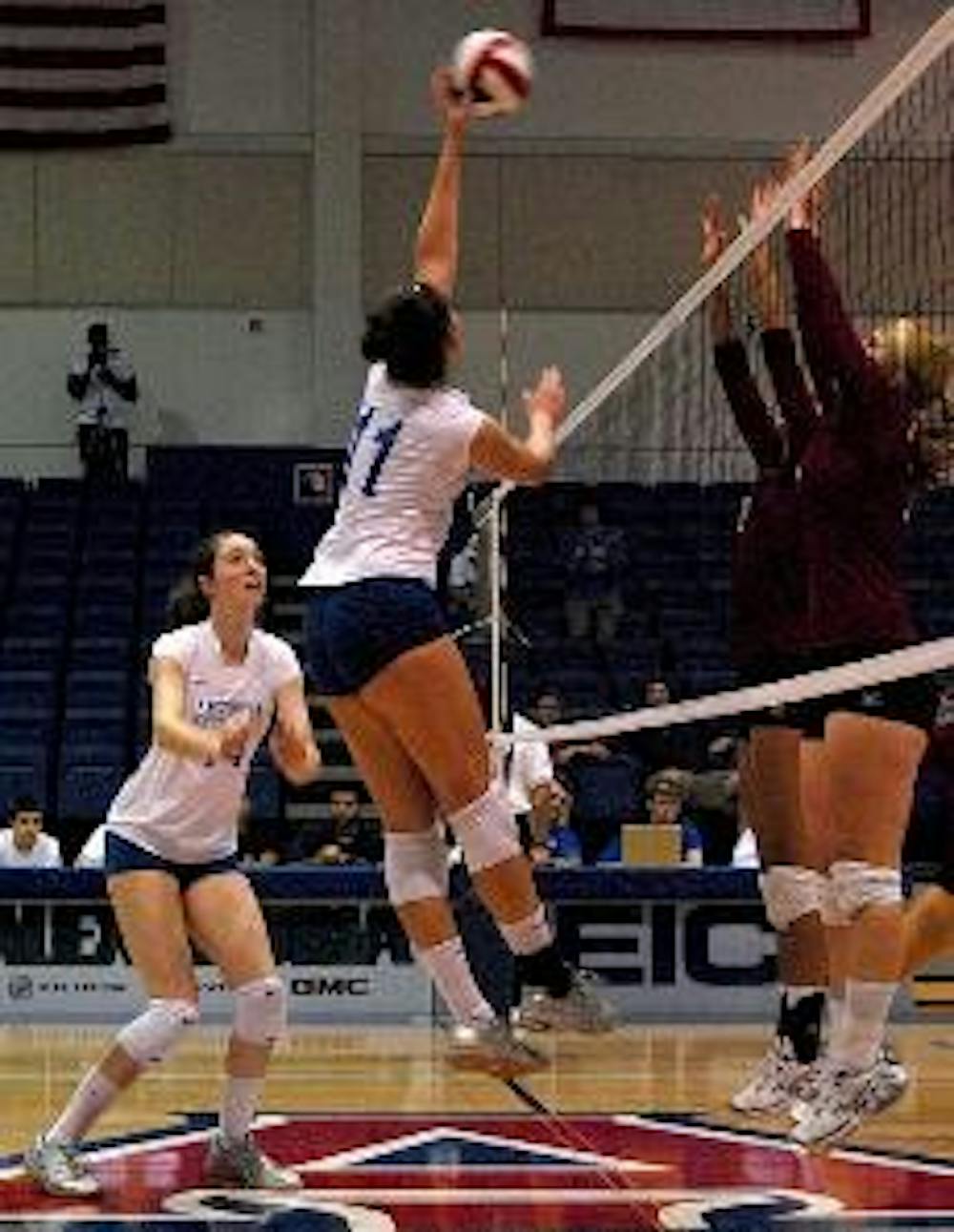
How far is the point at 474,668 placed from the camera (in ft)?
48.0

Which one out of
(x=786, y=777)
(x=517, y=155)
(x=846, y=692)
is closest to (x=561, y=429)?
(x=786, y=777)

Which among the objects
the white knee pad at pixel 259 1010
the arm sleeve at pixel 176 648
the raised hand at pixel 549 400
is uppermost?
the raised hand at pixel 549 400

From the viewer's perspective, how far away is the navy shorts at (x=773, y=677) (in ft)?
25.9

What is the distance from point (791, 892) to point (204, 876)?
6.29 ft

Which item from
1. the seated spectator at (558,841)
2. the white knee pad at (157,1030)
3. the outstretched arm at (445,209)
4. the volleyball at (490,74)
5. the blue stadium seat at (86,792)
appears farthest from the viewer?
the blue stadium seat at (86,792)

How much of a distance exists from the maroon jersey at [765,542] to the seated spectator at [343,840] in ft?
21.7

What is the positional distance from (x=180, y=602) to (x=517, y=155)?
51.7ft

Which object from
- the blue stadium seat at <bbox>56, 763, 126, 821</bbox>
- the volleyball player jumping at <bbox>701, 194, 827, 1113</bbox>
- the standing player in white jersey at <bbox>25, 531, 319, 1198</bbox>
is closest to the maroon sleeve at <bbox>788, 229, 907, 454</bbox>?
the volleyball player jumping at <bbox>701, 194, 827, 1113</bbox>

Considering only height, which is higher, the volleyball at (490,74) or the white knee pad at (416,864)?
the volleyball at (490,74)

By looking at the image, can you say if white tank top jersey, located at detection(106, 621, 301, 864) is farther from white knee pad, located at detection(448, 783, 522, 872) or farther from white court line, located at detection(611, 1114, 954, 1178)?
white court line, located at detection(611, 1114, 954, 1178)

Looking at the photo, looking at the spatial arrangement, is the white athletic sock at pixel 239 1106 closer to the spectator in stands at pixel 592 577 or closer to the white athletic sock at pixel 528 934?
the white athletic sock at pixel 528 934

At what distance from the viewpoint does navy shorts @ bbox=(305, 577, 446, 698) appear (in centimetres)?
596

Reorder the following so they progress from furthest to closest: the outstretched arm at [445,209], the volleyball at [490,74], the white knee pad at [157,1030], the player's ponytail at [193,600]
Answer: the player's ponytail at [193,600]
the white knee pad at [157,1030]
the volleyball at [490,74]
the outstretched arm at [445,209]

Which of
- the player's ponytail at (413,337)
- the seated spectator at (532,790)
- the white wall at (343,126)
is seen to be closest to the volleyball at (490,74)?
the player's ponytail at (413,337)
